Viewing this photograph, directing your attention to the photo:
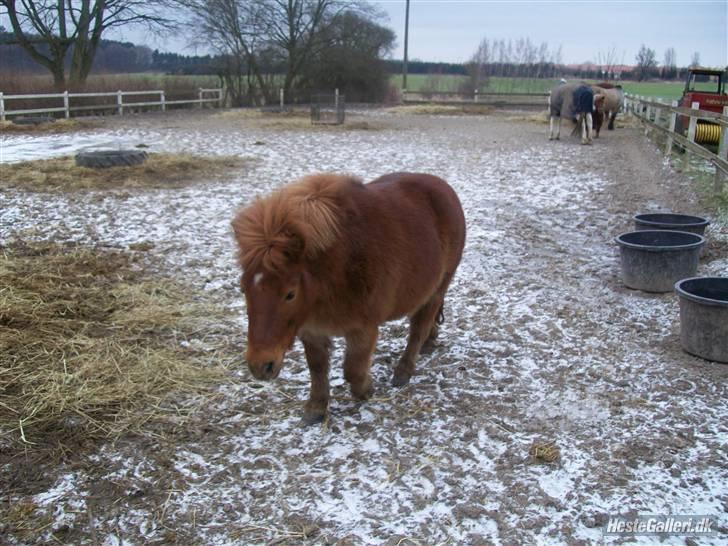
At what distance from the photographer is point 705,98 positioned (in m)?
15.7

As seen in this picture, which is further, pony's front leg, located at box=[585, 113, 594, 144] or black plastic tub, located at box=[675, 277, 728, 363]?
pony's front leg, located at box=[585, 113, 594, 144]

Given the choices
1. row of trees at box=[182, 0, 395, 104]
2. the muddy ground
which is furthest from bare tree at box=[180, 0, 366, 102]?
the muddy ground

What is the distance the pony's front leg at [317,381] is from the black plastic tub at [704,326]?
8.02ft

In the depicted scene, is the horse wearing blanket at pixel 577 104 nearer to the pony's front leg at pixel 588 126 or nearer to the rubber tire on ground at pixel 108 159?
the pony's front leg at pixel 588 126

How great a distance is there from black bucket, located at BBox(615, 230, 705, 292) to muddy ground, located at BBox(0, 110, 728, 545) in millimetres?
122

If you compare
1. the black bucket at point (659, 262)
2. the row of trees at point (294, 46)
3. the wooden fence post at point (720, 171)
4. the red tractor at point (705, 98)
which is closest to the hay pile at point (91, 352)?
the black bucket at point (659, 262)

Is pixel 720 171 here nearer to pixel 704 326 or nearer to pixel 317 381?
pixel 704 326

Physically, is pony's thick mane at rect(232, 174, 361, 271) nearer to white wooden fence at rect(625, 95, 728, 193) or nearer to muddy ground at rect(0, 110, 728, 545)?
muddy ground at rect(0, 110, 728, 545)

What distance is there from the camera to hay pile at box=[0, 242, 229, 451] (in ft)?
10.3

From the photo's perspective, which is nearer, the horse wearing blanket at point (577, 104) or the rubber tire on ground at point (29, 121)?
the horse wearing blanket at point (577, 104)

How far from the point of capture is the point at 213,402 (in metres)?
3.39

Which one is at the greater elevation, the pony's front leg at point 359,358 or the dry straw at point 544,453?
the pony's front leg at point 359,358

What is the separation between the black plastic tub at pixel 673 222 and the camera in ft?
17.7

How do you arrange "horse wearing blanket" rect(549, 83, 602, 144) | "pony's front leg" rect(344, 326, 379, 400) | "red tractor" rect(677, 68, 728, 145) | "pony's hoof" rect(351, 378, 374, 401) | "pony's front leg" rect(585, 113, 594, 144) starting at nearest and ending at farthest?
1. "pony's front leg" rect(344, 326, 379, 400)
2. "pony's hoof" rect(351, 378, 374, 401)
3. "red tractor" rect(677, 68, 728, 145)
4. "horse wearing blanket" rect(549, 83, 602, 144)
5. "pony's front leg" rect(585, 113, 594, 144)
